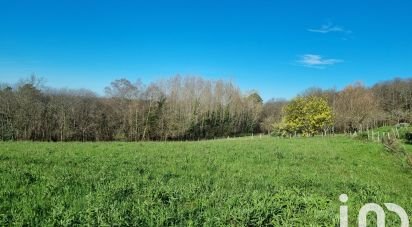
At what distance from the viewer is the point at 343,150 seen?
28.6m

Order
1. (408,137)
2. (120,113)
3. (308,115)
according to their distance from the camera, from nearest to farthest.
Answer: (408,137) → (308,115) → (120,113)

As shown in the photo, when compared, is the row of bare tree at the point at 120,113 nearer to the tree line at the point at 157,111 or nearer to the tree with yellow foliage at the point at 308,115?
the tree line at the point at 157,111

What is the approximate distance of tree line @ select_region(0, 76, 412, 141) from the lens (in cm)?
6538

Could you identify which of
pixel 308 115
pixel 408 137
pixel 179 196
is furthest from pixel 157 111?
pixel 179 196

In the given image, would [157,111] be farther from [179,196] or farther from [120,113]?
[179,196]

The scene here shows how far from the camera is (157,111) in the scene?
80.1 metres

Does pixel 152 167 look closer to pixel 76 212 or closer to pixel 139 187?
pixel 139 187

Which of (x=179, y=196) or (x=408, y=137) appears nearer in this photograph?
(x=179, y=196)

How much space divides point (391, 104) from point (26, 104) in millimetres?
104014

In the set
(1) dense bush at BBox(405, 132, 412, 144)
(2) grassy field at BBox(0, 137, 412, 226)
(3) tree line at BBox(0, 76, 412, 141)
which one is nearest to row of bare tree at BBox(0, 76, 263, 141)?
(3) tree line at BBox(0, 76, 412, 141)

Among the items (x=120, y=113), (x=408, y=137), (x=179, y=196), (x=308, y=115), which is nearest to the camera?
(x=179, y=196)

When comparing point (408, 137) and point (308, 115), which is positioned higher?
point (308, 115)

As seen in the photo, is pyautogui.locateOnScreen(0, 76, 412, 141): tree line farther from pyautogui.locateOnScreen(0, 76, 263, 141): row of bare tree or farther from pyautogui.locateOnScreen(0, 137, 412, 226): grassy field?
pyautogui.locateOnScreen(0, 137, 412, 226): grassy field

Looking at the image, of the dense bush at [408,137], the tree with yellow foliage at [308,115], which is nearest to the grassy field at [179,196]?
the dense bush at [408,137]
